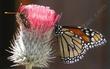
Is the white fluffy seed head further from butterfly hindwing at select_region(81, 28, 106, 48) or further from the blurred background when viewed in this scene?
the blurred background

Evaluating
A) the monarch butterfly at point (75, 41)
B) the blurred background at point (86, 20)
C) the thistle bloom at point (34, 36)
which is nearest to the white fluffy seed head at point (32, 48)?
the thistle bloom at point (34, 36)

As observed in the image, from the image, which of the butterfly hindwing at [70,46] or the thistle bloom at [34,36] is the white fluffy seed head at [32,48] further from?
the butterfly hindwing at [70,46]

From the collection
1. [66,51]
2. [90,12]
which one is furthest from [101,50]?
[66,51]

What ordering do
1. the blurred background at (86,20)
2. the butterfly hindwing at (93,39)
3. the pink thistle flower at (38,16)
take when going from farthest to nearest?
the blurred background at (86,20), the butterfly hindwing at (93,39), the pink thistle flower at (38,16)

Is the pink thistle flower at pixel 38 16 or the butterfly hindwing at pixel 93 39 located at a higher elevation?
the pink thistle flower at pixel 38 16

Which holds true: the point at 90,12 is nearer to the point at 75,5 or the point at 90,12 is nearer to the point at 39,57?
the point at 75,5

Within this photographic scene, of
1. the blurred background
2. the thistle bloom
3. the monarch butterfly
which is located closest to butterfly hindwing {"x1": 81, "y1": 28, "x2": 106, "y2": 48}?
the monarch butterfly
